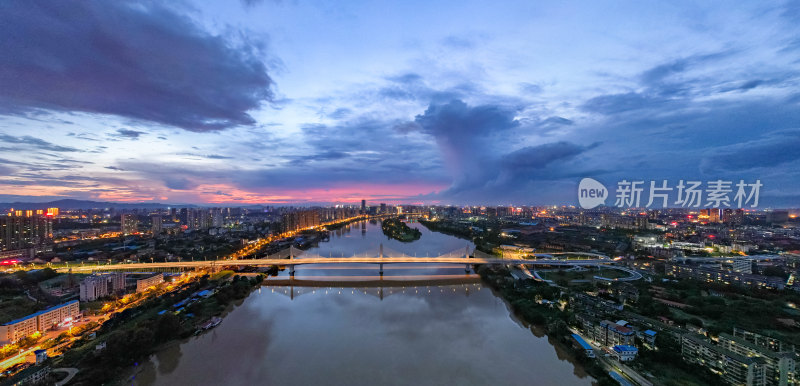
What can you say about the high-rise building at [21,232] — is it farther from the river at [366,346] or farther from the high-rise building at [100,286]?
the river at [366,346]

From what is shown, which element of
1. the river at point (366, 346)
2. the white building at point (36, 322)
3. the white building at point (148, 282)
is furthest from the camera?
the white building at point (148, 282)

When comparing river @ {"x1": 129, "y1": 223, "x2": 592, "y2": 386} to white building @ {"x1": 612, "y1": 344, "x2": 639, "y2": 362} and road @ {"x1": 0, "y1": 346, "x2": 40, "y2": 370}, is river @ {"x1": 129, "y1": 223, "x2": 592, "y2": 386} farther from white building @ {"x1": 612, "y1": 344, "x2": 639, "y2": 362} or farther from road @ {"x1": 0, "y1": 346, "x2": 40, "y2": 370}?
road @ {"x1": 0, "y1": 346, "x2": 40, "y2": 370}

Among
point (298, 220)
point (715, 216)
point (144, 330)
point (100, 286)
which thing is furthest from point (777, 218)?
point (100, 286)

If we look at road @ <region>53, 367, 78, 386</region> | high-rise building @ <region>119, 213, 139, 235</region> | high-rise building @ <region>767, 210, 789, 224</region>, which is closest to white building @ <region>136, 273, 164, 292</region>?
road @ <region>53, 367, 78, 386</region>

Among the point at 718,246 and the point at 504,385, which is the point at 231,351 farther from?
the point at 718,246

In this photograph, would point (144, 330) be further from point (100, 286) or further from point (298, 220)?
point (298, 220)

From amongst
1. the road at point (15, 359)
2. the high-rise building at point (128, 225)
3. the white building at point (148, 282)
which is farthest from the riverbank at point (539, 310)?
the high-rise building at point (128, 225)

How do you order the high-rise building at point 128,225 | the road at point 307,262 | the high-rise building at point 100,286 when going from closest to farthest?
1. the high-rise building at point 100,286
2. the road at point 307,262
3. the high-rise building at point 128,225

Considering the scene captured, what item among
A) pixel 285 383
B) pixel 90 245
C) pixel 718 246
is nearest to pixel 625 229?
pixel 718 246

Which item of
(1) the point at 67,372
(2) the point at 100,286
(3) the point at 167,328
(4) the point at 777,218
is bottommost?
(1) the point at 67,372
